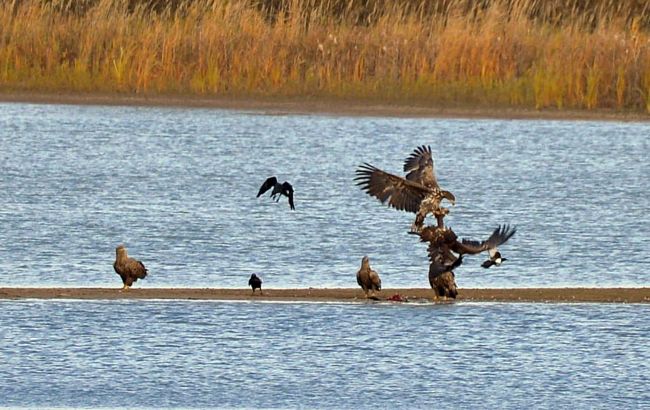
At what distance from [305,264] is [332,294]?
133 centimetres

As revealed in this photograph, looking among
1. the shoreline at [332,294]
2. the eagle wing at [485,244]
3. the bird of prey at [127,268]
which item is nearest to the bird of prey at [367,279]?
the shoreline at [332,294]

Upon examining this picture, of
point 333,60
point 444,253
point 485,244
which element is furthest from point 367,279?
point 333,60

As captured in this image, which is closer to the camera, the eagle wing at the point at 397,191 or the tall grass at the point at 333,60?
the eagle wing at the point at 397,191

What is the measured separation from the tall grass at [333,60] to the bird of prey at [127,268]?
49.2 ft

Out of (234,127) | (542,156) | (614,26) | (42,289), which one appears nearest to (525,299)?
(42,289)

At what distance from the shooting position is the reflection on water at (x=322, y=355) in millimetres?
9102

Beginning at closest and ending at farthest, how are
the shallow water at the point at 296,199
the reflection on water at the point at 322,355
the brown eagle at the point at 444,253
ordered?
the reflection on water at the point at 322,355 < the brown eagle at the point at 444,253 < the shallow water at the point at 296,199

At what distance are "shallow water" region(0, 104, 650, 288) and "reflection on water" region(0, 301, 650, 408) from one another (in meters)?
1.19

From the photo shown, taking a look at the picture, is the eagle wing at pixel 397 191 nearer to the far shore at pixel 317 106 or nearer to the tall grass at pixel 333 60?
the far shore at pixel 317 106

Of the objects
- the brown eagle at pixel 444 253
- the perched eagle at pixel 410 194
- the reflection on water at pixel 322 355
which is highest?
the perched eagle at pixel 410 194

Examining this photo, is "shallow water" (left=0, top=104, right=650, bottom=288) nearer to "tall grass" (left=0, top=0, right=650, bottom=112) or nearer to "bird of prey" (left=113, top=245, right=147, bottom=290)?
"bird of prey" (left=113, top=245, right=147, bottom=290)

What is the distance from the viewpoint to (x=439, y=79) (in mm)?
26906

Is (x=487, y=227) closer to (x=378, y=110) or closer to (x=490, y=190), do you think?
(x=490, y=190)

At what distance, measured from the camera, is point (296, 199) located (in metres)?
17.2
